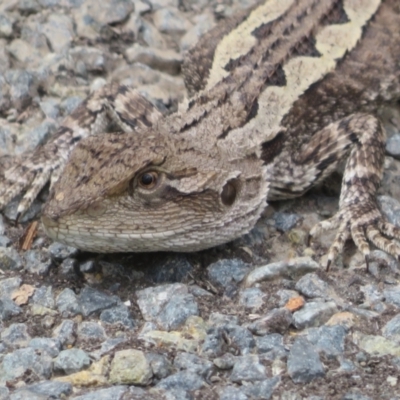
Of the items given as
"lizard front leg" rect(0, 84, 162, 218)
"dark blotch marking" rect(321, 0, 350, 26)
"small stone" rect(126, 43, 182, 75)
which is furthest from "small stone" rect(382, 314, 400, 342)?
"small stone" rect(126, 43, 182, 75)

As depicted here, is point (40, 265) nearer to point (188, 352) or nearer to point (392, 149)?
point (188, 352)

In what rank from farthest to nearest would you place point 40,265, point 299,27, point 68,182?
point 299,27 → point 40,265 → point 68,182

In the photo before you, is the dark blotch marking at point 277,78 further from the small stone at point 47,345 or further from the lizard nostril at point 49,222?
the small stone at point 47,345

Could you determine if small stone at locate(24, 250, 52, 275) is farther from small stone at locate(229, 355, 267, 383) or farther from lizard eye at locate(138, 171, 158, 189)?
small stone at locate(229, 355, 267, 383)

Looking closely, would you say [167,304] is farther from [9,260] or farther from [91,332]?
A: [9,260]

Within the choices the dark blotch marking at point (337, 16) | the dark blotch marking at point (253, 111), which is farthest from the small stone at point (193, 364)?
the dark blotch marking at point (337, 16)

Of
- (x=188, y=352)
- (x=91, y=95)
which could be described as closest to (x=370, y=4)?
(x=91, y=95)

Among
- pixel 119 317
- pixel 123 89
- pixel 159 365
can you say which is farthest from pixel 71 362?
pixel 123 89
